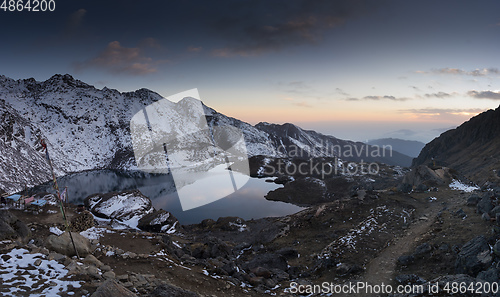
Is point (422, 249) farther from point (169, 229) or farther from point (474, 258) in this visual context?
point (169, 229)

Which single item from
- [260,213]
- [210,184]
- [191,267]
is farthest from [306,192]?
[191,267]

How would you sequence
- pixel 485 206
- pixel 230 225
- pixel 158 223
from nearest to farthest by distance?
pixel 485 206, pixel 158 223, pixel 230 225

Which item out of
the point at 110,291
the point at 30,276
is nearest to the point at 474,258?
the point at 110,291

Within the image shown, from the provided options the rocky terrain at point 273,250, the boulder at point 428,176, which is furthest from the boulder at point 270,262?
the boulder at point 428,176

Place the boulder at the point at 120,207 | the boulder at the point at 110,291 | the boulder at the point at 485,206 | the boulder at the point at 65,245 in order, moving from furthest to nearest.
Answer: the boulder at the point at 120,207
the boulder at the point at 485,206
the boulder at the point at 65,245
the boulder at the point at 110,291

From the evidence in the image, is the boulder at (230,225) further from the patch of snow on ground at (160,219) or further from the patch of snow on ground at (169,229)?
the patch of snow on ground at (160,219)

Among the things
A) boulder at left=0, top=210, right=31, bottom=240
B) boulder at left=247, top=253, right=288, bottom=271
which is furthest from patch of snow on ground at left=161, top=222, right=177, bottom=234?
boulder at left=0, top=210, right=31, bottom=240
